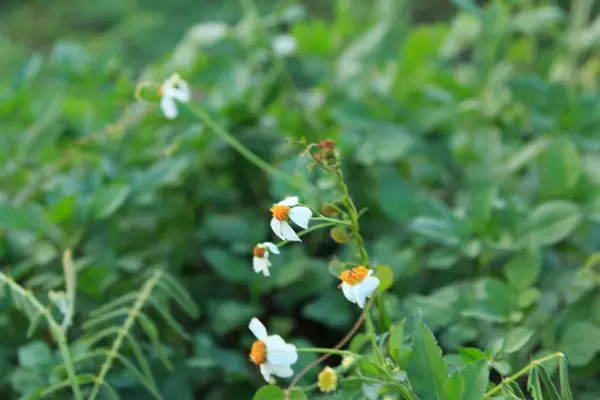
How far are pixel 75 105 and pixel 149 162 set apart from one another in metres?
0.22

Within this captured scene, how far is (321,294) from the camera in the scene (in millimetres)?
1074

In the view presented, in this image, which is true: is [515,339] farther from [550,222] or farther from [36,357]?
[36,357]

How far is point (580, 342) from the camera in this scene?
82 cm

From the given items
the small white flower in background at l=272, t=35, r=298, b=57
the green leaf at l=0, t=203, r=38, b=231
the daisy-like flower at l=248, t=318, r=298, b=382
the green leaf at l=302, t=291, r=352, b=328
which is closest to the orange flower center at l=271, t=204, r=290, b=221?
the daisy-like flower at l=248, t=318, r=298, b=382

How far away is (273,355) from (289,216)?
0.41 ft

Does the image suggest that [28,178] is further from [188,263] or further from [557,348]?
[557,348]

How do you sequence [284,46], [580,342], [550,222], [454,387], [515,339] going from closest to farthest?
[454,387] → [515,339] → [580,342] → [550,222] → [284,46]

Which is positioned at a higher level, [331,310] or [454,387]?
[454,387]

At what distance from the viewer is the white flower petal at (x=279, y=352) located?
2.01 ft

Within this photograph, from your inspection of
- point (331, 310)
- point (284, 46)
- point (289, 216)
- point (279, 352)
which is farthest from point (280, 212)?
point (284, 46)

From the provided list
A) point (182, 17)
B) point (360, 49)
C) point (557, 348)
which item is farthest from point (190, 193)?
point (182, 17)

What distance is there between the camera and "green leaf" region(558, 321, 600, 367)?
80 cm

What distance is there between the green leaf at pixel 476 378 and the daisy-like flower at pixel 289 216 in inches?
7.7

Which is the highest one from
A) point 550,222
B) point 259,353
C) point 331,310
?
point 259,353
